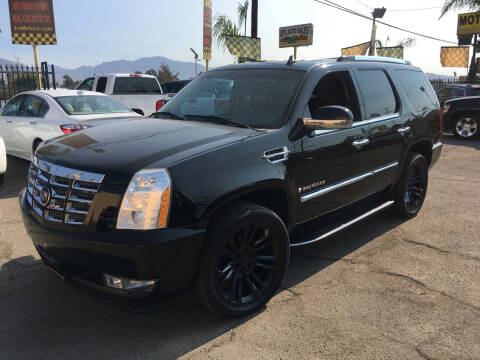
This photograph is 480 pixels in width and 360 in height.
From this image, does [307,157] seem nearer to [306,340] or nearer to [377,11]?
[306,340]

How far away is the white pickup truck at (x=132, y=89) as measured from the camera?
35.9 ft

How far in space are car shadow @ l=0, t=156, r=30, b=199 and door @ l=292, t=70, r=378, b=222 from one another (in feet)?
15.4

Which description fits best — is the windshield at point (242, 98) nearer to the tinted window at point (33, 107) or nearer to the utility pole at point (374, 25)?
the tinted window at point (33, 107)

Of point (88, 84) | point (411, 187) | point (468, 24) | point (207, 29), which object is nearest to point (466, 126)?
point (411, 187)

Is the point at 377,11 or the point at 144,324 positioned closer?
the point at 144,324

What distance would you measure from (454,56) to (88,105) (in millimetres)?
23708

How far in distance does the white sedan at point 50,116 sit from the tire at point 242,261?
4.59 meters

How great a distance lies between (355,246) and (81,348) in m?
2.76

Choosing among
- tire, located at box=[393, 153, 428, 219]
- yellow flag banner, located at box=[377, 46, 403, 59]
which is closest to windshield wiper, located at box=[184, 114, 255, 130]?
tire, located at box=[393, 153, 428, 219]

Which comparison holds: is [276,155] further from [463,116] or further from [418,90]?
[463,116]

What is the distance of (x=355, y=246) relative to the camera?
→ 419 centimetres

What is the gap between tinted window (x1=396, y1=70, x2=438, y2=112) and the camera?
4.69m

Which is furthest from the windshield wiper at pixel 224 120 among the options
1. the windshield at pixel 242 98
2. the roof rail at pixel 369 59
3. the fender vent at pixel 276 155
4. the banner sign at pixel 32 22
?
the banner sign at pixel 32 22

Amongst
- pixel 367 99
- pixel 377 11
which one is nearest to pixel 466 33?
pixel 377 11
